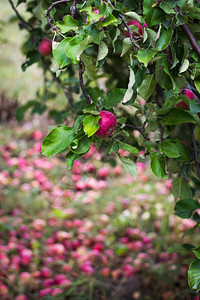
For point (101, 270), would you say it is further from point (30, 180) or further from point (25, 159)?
point (25, 159)

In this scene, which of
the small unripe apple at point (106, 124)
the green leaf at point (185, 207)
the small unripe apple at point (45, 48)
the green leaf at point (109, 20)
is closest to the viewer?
the green leaf at point (109, 20)

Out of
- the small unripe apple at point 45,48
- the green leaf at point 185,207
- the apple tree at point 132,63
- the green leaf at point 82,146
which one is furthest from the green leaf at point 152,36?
the small unripe apple at point 45,48

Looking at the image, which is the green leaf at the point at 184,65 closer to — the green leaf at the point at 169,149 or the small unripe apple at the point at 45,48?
the green leaf at the point at 169,149

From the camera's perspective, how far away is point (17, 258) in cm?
195

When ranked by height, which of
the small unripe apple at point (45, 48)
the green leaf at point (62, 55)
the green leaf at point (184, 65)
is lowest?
the small unripe apple at point (45, 48)

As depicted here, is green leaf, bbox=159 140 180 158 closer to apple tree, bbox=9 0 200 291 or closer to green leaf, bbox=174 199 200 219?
apple tree, bbox=9 0 200 291

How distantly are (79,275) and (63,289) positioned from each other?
16cm

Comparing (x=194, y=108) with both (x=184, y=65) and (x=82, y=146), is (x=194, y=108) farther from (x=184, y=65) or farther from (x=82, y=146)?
(x=82, y=146)

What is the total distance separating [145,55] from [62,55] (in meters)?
0.14

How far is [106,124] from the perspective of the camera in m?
0.65

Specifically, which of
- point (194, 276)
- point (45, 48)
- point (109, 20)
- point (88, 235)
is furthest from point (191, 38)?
point (88, 235)

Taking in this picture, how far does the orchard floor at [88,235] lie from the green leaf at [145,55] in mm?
704

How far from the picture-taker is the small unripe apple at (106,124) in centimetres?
65

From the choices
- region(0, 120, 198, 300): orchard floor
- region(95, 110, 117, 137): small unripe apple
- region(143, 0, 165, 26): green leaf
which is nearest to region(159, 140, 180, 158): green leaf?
region(95, 110, 117, 137): small unripe apple
